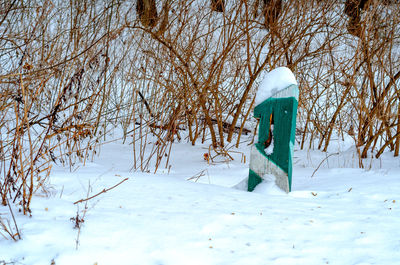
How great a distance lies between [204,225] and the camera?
1.50 metres

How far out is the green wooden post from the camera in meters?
2.11

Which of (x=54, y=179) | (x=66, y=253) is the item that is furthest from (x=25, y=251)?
(x=54, y=179)

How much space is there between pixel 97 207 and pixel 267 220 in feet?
2.57

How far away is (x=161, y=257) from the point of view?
48.8 inches

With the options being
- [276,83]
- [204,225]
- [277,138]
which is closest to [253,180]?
[277,138]

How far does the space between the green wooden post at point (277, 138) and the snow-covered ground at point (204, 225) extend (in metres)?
0.10

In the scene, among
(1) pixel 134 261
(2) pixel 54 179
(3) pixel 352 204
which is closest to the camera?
(1) pixel 134 261

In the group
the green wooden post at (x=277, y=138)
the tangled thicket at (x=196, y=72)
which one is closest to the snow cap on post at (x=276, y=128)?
the green wooden post at (x=277, y=138)

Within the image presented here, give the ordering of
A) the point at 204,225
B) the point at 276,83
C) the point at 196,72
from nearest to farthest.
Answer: the point at 204,225 < the point at 276,83 < the point at 196,72

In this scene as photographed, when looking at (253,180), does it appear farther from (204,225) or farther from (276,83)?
(204,225)

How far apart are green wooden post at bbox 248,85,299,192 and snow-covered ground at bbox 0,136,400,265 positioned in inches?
3.8

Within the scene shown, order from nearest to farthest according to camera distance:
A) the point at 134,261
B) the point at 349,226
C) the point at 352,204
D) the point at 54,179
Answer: the point at 134,261 → the point at 349,226 → the point at 352,204 → the point at 54,179

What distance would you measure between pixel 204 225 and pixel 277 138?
2.91ft

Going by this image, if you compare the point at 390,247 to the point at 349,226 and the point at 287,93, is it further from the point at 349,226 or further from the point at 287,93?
the point at 287,93
